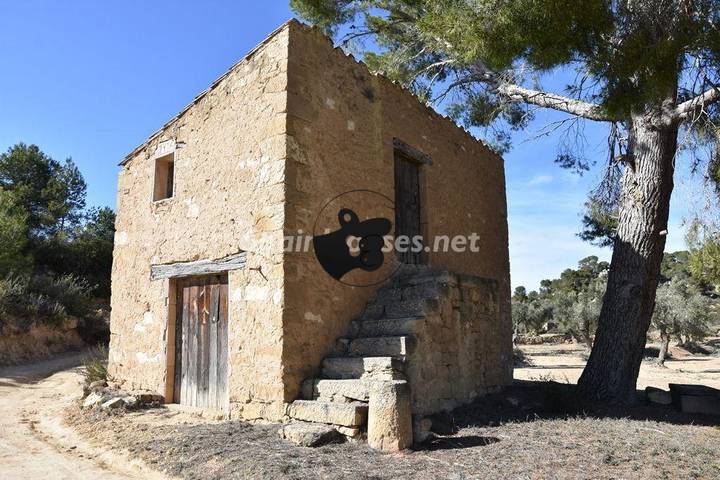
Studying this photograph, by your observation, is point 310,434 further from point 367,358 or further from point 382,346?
point 382,346

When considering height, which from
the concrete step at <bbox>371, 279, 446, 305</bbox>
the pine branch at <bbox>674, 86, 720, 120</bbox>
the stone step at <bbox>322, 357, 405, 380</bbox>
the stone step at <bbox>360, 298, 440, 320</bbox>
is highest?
the pine branch at <bbox>674, 86, 720, 120</bbox>

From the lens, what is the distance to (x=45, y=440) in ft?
18.4

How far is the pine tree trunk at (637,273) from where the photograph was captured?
711cm

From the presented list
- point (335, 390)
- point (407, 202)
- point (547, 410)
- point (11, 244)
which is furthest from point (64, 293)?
point (547, 410)

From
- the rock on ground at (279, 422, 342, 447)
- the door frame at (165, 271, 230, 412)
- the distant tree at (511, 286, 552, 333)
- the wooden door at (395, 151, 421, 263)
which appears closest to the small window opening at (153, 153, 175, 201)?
the door frame at (165, 271, 230, 412)

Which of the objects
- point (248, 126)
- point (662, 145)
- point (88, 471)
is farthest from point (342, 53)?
point (88, 471)

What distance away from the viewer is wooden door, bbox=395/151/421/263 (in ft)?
23.7

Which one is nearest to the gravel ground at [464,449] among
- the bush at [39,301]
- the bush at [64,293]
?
the bush at [39,301]

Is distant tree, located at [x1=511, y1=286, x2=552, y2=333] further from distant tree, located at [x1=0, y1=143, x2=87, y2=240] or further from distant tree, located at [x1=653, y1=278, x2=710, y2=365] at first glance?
distant tree, located at [x1=0, y1=143, x2=87, y2=240]

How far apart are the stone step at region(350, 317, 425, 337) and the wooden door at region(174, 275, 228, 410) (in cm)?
148

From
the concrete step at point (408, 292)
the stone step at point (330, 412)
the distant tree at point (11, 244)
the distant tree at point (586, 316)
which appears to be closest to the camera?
the stone step at point (330, 412)

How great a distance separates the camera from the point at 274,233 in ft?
17.7

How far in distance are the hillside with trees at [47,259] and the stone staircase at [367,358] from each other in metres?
9.11

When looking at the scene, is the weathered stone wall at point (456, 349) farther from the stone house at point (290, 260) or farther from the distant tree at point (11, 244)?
the distant tree at point (11, 244)
